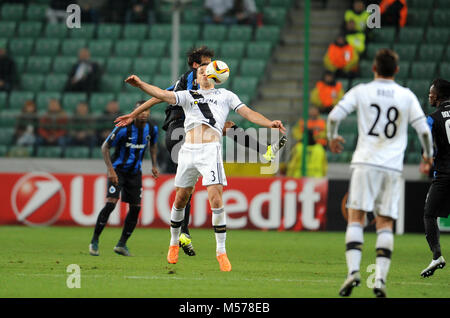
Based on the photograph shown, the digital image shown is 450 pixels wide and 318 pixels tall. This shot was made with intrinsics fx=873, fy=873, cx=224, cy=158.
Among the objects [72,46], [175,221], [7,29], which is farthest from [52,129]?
[175,221]

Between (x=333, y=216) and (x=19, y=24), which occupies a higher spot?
(x=19, y=24)

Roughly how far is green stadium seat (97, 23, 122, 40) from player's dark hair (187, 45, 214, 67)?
10.7 meters

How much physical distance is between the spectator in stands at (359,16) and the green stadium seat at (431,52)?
1.43 meters

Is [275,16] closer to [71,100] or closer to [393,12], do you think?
[393,12]

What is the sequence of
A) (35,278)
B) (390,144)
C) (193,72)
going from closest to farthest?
(390,144) → (35,278) → (193,72)

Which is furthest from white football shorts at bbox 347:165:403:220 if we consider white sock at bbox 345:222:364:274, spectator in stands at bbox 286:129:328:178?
spectator in stands at bbox 286:129:328:178

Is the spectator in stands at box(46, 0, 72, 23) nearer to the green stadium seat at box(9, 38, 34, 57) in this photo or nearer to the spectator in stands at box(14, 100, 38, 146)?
the green stadium seat at box(9, 38, 34, 57)

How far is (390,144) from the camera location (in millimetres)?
7453

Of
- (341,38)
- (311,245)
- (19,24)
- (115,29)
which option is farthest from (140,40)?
(311,245)

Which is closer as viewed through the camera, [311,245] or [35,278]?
[35,278]

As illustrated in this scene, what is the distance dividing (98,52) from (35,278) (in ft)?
42.2

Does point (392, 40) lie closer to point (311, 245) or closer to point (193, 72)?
point (311, 245)

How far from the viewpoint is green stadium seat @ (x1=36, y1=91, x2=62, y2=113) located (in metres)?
19.2

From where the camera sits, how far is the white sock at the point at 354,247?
287 inches
